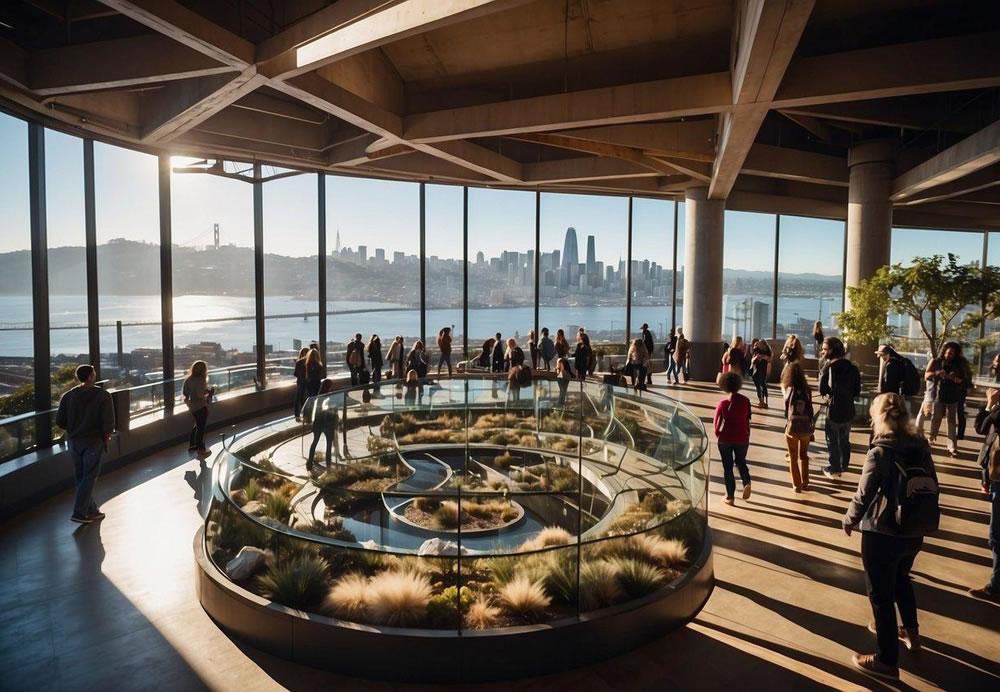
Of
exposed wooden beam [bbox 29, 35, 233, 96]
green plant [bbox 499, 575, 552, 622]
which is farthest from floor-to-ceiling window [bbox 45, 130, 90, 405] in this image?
green plant [bbox 499, 575, 552, 622]

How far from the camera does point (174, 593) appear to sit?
17.0 feet

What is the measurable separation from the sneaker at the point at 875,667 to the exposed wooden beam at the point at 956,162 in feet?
37.1

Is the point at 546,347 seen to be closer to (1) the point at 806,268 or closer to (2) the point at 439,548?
(2) the point at 439,548

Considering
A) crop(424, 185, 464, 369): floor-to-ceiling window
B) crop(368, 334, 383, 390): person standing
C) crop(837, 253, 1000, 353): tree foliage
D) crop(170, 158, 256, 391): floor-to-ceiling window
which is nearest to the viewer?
crop(837, 253, 1000, 353): tree foliage

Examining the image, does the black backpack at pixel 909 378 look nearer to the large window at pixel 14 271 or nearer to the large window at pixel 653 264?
the large window at pixel 653 264

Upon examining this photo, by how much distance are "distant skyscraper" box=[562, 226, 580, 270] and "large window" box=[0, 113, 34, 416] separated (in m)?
15.8

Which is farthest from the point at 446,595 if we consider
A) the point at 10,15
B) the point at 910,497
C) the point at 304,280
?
the point at 304,280

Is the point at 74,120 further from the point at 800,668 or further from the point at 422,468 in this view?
the point at 800,668

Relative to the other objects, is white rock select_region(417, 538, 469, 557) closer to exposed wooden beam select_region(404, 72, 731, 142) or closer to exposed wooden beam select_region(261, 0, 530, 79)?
exposed wooden beam select_region(261, 0, 530, 79)

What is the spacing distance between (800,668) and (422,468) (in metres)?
5.87

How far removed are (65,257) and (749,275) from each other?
20.6 metres

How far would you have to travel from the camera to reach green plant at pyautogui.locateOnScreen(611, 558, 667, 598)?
4.53 metres

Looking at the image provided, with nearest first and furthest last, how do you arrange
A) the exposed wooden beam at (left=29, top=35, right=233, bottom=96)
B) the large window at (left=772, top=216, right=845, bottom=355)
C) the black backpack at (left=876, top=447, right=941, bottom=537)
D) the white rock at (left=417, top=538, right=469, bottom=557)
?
1. the black backpack at (left=876, top=447, right=941, bottom=537)
2. the white rock at (left=417, top=538, right=469, bottom=557)
3. the exposed wooden beam at (left=29, top=35, right=233, bottom=96)
4. the large window at (left=772, top=216, right=845, bottom=355)

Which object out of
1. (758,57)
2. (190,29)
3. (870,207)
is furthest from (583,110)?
(870,207)
